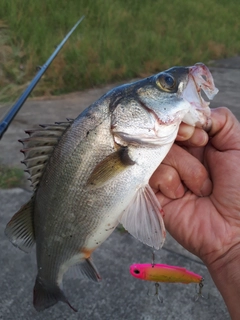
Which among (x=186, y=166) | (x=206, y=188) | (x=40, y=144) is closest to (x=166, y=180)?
(x=186, y=166)

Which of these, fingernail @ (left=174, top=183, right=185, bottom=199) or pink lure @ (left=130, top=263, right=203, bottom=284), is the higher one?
fingernail @ (left=174, top=183, right=185, bottom=199)

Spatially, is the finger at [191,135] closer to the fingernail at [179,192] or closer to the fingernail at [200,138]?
the fingernail at [200,138]

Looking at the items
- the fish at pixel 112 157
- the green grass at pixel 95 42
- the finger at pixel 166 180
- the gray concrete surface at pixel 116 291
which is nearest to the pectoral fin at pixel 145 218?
the fish at pixel 112 157

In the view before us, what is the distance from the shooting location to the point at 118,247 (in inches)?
107

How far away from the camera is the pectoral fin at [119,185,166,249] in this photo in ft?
4.72

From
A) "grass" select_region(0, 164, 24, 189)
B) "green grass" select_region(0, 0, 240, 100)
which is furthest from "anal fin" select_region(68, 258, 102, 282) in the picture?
"green grass" select_region(0, 0, 240, 100)

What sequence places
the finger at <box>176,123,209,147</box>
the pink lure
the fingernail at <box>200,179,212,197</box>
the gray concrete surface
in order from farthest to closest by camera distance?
the gray concrete surface, the pink lure, the fingernail at <box>200,179,212,197</box>, the finger at <box>176,123,209,147</box>

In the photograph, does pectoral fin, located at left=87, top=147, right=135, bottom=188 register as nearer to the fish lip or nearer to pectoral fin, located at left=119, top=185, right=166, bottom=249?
pectoral fin, located at left=119, top=185, right=166, bottom=249

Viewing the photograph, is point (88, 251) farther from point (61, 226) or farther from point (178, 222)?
point (178, 222)

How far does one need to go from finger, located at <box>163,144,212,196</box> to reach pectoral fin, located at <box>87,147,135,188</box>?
336mm

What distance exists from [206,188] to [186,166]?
0.18 meters

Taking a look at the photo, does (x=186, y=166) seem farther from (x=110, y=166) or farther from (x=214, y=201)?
(x=110, y=166)

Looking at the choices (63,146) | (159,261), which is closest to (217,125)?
(63,146)

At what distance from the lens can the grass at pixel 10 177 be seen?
3377mm
